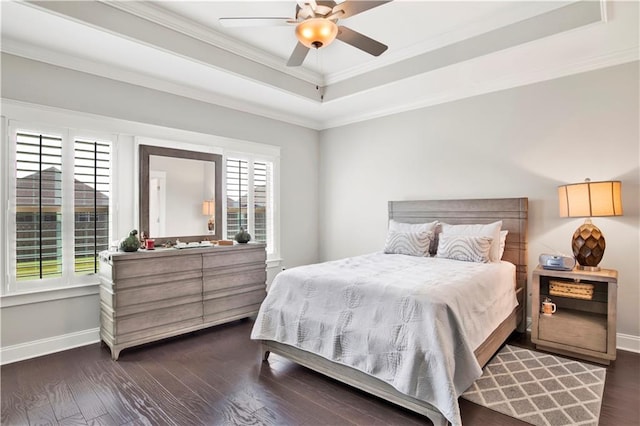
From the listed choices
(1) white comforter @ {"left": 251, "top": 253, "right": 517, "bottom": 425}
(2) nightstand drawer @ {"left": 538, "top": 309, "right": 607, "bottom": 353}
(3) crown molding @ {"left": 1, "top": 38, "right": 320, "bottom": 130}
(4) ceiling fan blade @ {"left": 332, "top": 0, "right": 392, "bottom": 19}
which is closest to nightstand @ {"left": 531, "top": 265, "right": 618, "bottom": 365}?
(2) nightstand drawer @ {"left": 538, "top": 309, "right": 607, "bottom": 353}

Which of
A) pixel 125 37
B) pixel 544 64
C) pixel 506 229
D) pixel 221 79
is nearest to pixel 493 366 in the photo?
pixel 506 229

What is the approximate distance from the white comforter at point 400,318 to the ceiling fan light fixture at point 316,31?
5.66ft

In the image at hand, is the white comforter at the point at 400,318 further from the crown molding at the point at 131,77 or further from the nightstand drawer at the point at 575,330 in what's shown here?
the crown molding at the point at 131,77

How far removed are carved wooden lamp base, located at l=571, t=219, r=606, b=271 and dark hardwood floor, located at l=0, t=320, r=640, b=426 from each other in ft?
2.74

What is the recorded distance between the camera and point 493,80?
3.93 m

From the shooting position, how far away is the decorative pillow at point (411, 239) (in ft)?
12.9

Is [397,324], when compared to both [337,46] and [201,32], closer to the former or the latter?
[337,46]

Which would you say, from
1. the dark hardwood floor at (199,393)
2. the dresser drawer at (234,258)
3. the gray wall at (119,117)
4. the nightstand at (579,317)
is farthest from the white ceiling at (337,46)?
the dark hardwood floor at (199,393)

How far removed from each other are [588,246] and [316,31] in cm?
296

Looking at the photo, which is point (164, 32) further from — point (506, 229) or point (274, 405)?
point (506, 229)

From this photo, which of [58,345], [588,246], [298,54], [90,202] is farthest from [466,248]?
[58,345]

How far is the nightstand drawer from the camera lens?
296cm

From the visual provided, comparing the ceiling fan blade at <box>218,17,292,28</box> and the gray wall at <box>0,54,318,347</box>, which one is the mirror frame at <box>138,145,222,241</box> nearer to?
the gray wall at <box>0,54,318,347</box>

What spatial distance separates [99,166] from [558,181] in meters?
4.63
